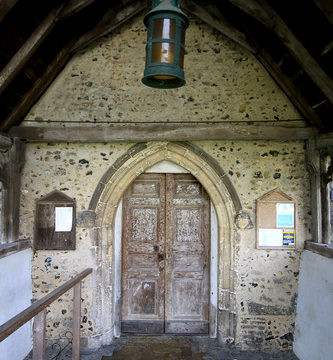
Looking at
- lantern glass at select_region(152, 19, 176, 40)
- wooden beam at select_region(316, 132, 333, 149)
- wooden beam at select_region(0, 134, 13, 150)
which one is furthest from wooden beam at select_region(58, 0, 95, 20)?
wooden beam at select_region(316, 132, 333, 149)

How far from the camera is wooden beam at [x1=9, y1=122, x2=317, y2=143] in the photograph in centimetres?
408

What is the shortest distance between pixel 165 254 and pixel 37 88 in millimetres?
2832

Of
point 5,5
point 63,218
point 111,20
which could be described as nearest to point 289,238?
point 63,218

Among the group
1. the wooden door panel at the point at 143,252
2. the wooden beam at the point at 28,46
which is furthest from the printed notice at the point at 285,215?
the wooden beam at the point at 28,46

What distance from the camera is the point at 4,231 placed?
158 inches

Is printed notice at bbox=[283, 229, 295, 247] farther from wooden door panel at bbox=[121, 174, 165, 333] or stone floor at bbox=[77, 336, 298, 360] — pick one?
wooden door panel at bbox=[121, 174, 165, 333]

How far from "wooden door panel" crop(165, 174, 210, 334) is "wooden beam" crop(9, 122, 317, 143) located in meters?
0.87

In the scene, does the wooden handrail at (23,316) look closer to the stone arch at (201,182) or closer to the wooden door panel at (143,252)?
the stone arch at (201,182)

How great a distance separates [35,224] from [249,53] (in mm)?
3624

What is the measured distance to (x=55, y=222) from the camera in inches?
170

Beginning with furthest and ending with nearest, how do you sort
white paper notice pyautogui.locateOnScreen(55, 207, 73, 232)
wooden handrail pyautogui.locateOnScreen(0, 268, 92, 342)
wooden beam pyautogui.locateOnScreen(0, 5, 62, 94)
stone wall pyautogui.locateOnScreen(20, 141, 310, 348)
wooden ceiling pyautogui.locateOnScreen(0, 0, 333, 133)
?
white paper notice pyautogui.locateOnScreen(55, 207, 73, 232) < stone wall pyautogui.locateOnScreen(20, 141, 310, 348) < wooden beam pyautogui.locateOnScreen(0, 5, 62, 94) < wooden ceiling pyautogui.locateOnScreen(0, 0, 333, 133) < wooden handrail pyautogui.locateOnScreen(0, 268, 92, 342)

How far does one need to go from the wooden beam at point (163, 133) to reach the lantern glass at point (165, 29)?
5.64 feet

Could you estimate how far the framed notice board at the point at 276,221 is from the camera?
4.27 meters

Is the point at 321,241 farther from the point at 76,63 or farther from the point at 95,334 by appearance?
the point at 76,63
